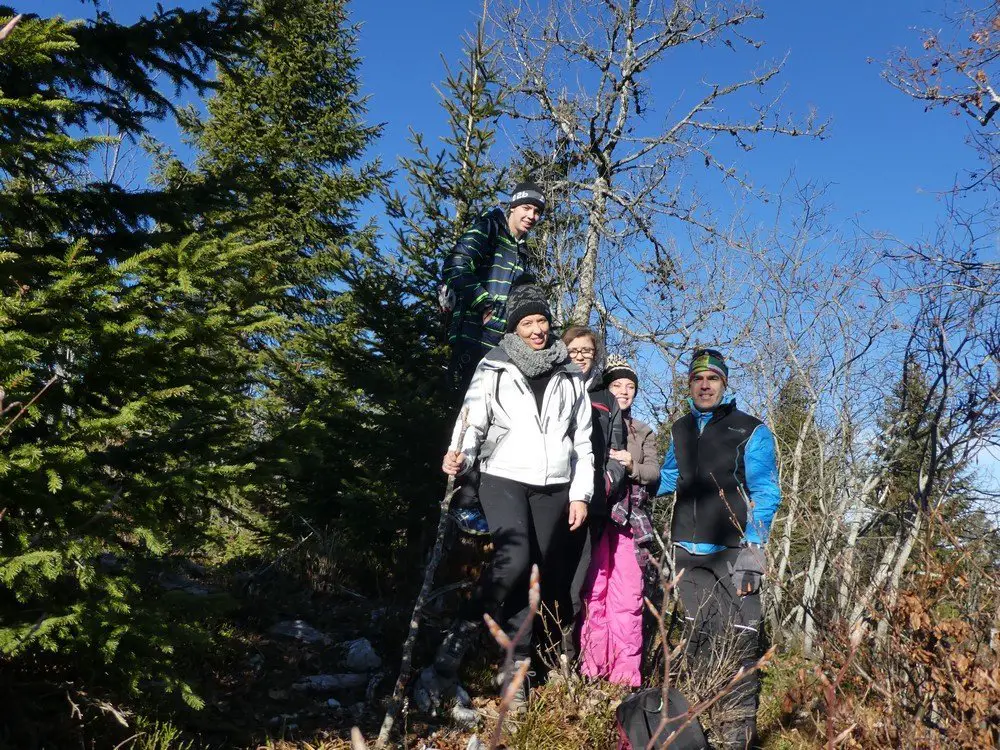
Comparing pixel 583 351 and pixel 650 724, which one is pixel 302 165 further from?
pixel 650 724

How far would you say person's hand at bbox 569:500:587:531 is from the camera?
3.94 m

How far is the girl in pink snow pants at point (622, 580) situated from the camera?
422cm

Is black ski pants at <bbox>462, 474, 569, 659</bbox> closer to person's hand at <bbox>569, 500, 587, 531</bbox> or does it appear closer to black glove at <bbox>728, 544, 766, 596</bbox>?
person's hand at <bbox>569, 500, 587, 531</bbox>

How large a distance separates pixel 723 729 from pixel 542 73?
9.64m

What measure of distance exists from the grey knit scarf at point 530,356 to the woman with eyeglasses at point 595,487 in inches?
9.9

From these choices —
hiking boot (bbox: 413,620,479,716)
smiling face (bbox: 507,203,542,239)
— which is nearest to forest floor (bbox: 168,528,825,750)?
hiking boot (bbox: 413,620,479,716)

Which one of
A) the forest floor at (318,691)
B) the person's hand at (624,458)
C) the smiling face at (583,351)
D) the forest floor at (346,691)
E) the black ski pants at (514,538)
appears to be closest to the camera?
the forest floor at (318,691)

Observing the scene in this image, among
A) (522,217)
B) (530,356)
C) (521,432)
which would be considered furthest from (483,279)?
(521,432)

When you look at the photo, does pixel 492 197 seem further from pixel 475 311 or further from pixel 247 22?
pixel 247 22

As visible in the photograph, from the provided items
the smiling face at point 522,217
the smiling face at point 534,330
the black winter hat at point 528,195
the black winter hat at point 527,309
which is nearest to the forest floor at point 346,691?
the smiling face at point 534,330

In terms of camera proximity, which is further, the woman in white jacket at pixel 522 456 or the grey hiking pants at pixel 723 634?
the woman in white jacket at pixel 522 456

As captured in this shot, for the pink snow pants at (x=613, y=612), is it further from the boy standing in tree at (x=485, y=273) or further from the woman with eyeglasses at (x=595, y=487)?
the boy standing in tree at (x=485, y=273)

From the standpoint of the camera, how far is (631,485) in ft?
15.0

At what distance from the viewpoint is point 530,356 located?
4.03 meters
